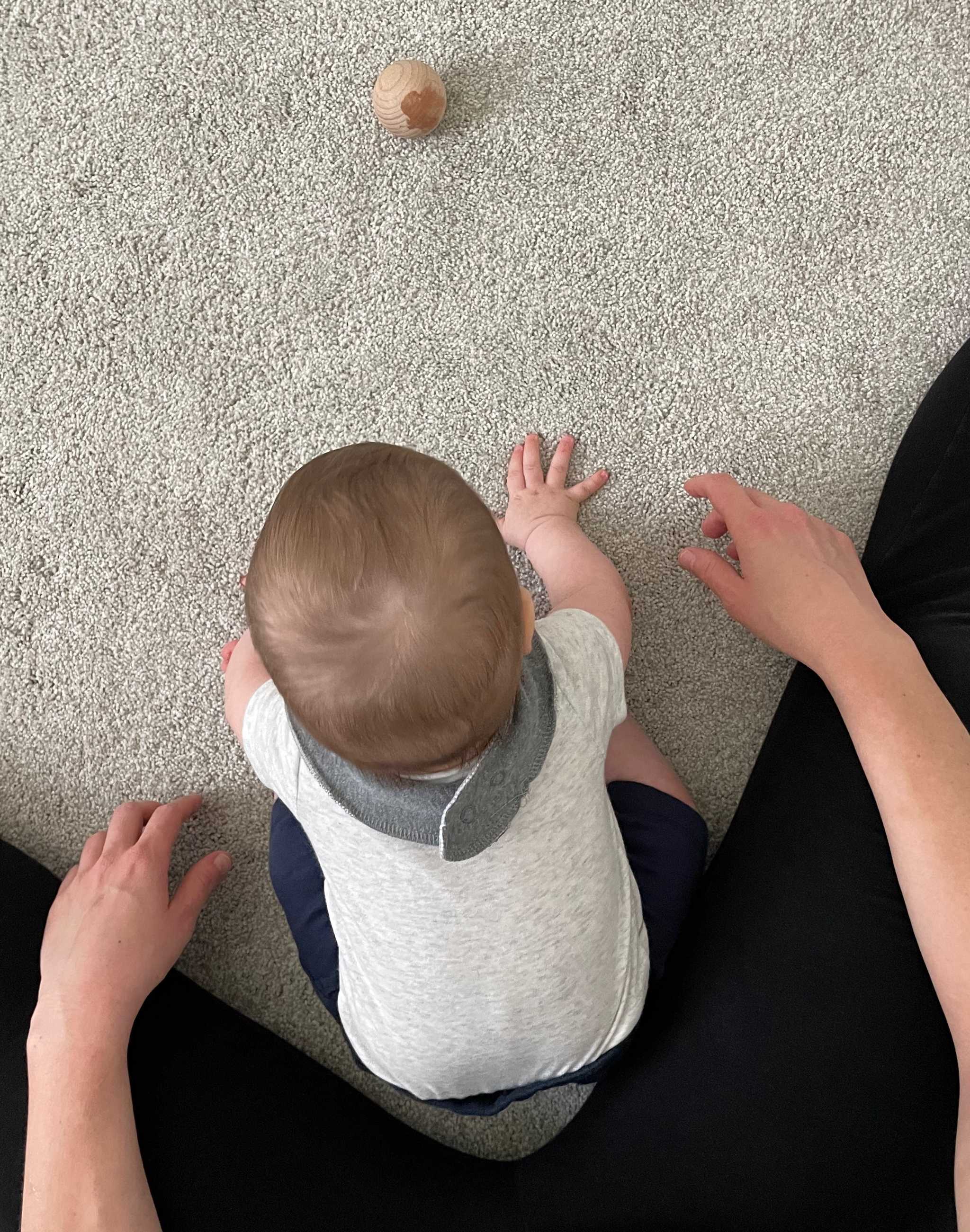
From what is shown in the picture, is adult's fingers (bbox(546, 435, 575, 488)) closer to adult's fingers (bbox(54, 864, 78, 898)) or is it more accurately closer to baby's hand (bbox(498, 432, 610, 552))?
baby's hand (bbox(498, 432, 610, 552))

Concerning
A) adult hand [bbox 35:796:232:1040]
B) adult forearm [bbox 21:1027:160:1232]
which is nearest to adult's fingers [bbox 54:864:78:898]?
adult hand [bbox 35:796:232:1040]

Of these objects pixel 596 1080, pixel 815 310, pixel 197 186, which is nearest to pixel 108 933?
pixel 596 1080

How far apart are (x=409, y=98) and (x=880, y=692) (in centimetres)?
64

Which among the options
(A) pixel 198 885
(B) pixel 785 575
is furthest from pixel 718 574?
(A) pixel 198 885

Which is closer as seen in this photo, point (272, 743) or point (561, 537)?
point (272, 743)

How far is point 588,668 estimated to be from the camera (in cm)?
64

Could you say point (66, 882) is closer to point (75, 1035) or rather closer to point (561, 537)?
point (75, 1035)

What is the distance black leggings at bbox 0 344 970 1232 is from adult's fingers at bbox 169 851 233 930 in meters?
0.06

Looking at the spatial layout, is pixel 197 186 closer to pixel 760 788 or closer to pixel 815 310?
pixel 815 310

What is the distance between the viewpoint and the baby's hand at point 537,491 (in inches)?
31.7

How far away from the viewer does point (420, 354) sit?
33.0 inches

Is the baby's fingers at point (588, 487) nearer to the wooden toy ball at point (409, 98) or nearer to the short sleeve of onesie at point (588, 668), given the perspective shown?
the short sleeve of onesie at point (588, 668)

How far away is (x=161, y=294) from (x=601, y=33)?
19.1 inches

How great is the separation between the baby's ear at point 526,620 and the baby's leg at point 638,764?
25cm
